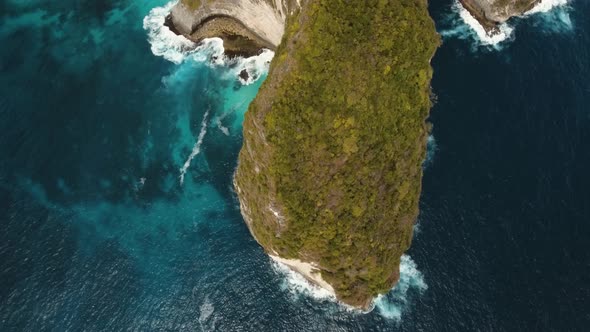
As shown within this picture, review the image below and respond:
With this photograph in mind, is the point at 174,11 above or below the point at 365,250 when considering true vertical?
above

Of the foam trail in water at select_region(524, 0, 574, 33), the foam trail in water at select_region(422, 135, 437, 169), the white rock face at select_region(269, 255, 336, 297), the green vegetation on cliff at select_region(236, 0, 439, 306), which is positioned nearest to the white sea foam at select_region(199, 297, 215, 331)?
the white rock face at select_region(269, 255, 336, 297)

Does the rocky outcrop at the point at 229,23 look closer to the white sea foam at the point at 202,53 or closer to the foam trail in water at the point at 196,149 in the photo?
the white sea foam at the point at 202,53

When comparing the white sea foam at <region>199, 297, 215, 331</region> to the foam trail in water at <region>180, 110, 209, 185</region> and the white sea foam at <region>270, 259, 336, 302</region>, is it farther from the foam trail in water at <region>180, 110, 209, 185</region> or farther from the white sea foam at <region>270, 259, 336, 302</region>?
the foam trail in water at <region>180, 110, 209, 185</region>

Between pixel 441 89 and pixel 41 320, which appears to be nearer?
pixel 41 320

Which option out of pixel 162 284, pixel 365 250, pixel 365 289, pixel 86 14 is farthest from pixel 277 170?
pixel 86 14

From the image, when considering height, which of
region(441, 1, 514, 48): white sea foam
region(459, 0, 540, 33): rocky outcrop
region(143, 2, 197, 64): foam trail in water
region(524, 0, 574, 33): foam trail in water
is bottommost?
region(143, 2, 197, 64): foam trail in water

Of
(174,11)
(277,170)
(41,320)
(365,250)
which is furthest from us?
(174,11)

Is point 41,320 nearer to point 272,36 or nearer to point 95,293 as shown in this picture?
point 95,293

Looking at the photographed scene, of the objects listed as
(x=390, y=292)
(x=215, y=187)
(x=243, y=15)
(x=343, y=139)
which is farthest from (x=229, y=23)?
(x=390, y=292)
